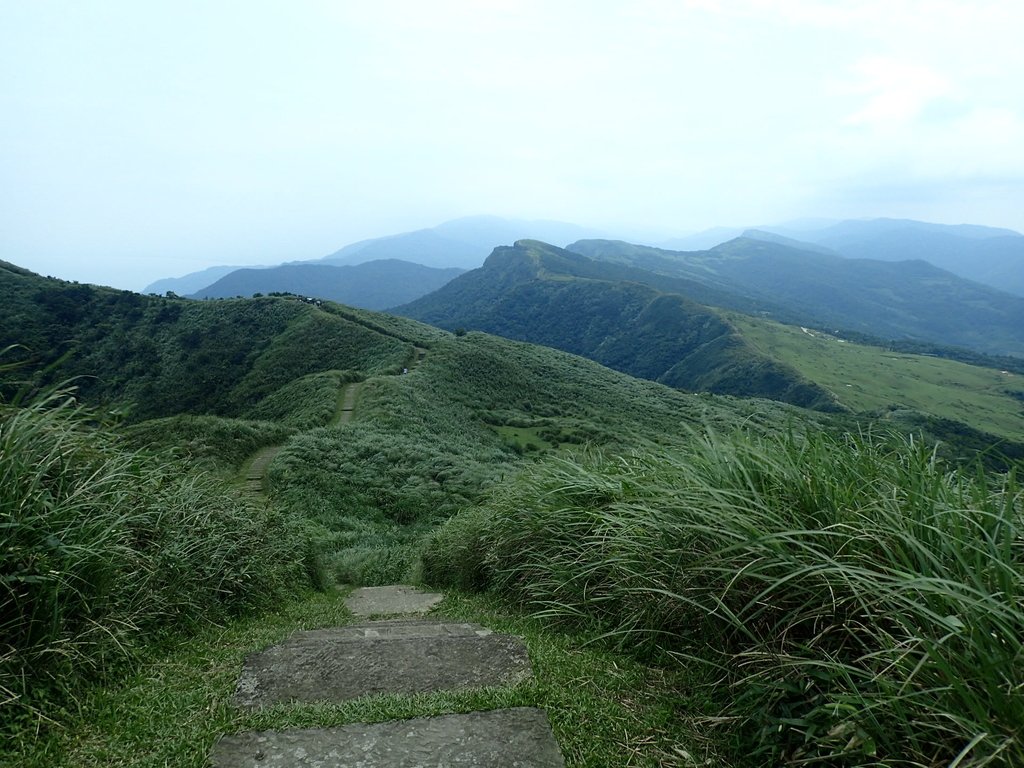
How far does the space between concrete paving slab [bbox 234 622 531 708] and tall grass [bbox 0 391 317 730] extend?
70 cm

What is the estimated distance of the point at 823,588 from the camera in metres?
2.26

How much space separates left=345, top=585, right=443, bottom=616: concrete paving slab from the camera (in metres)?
5.35

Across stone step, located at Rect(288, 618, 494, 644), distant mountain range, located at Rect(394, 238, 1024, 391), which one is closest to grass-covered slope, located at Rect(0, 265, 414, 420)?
stone step, located at Rect(288, 618, 494, 644)

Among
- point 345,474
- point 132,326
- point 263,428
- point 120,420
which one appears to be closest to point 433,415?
point 263,428

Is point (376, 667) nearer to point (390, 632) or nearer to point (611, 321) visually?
point (390, 632)

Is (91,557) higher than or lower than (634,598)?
higher

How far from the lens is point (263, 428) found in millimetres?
20906

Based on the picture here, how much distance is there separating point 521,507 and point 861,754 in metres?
3.05

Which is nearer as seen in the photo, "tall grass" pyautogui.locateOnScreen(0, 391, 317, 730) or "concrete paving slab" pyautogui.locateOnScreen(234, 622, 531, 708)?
"tall grass" pyautogui.locateOnScreen(0, 391, 317, 730)

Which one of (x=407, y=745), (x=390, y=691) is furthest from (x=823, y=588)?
(x=390, y=691)

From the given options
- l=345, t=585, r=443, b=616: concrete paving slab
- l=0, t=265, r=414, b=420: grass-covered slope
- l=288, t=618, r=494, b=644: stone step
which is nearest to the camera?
l=288, t=618, r=494, b=644: stone step

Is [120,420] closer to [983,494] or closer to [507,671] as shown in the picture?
[507,671]

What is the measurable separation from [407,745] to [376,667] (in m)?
0.72

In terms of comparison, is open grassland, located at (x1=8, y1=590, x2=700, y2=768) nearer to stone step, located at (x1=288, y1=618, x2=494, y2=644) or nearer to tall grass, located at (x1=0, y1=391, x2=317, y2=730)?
tall grass, located at (x1=0, y1=391, x2=317, y2=730)
